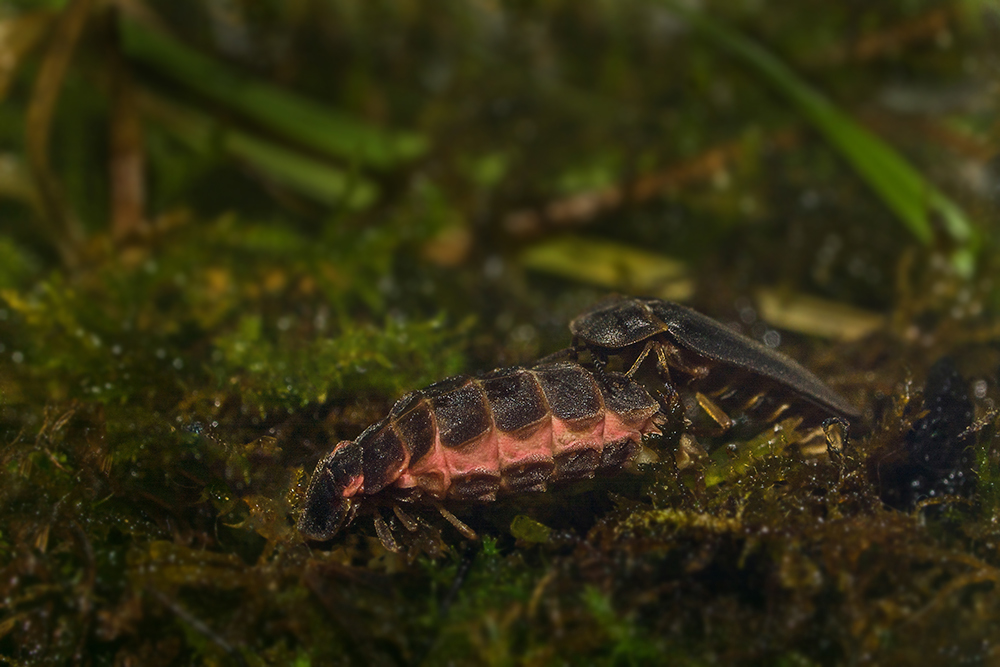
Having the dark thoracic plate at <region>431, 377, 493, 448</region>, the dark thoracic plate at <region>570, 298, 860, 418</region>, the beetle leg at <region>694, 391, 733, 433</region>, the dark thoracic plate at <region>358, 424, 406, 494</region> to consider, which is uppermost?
the dark thoracic plate at <region>570, 298, 860, 418</region>

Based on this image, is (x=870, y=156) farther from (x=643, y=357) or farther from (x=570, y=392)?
(x=570, y=392)

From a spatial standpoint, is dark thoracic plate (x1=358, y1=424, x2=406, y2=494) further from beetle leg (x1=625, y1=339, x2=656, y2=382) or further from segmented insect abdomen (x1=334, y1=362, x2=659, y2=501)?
beetle leg (x1=625, y1=339, x2=656, y2=382)

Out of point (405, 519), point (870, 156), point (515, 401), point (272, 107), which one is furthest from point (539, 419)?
point (272, 107)

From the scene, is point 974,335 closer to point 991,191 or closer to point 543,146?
point 991,191

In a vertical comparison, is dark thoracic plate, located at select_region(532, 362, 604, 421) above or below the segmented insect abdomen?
above

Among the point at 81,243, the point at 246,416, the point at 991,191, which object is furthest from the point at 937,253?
the point at 81,243

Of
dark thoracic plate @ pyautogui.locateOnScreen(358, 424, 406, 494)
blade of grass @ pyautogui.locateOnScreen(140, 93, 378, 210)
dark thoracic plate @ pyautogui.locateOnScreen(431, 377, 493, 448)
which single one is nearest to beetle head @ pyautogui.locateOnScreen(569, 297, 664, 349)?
dark thoracic plate @ pyautogui.locateOnScreen(431, 377, 493, 448)
